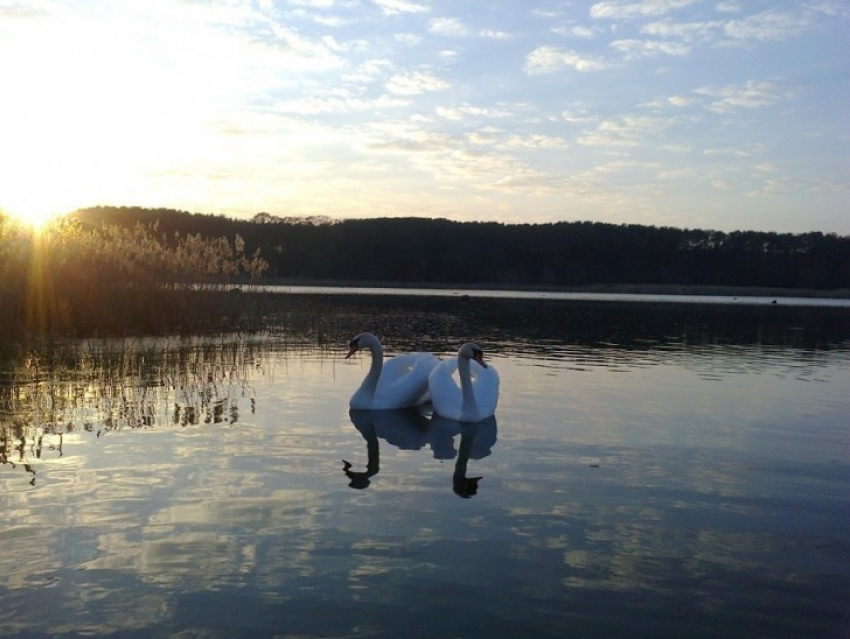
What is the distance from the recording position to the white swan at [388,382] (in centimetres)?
1177

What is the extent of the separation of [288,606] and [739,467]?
563 centimetres

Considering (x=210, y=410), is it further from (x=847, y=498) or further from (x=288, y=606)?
(x=847, y=498)

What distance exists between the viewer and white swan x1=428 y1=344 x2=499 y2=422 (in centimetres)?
1107

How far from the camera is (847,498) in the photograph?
7.45 meters

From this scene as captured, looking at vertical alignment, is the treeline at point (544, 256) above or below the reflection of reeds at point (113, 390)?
above

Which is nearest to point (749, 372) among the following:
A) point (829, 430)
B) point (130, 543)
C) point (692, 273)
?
point (829, 430)

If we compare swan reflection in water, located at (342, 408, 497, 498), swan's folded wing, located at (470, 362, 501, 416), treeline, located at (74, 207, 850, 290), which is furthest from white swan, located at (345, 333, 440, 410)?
treeline, located at (74, 207, 850, 290)

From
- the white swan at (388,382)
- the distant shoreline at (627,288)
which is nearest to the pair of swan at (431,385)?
the white swan at (388,382)

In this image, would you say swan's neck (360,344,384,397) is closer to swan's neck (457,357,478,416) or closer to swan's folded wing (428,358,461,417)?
swan's folded wing (428,358,461,417)

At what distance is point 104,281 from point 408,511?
13.2 metres

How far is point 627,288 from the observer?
307ft

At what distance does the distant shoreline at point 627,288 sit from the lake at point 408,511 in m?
77.4

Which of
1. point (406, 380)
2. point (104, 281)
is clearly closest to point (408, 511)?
point (406, 380)

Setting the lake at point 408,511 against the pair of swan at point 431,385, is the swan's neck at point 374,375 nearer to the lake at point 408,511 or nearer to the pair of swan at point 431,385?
the pair of swan at point 431,385
